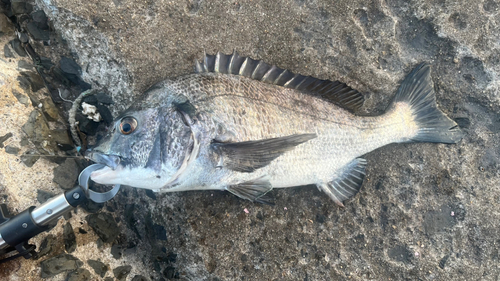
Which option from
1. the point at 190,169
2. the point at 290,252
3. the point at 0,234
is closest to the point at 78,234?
the point at 0,234

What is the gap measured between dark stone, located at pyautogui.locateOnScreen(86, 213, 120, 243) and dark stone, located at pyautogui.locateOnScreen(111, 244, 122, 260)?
2.7 inches

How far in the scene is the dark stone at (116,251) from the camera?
239 cm

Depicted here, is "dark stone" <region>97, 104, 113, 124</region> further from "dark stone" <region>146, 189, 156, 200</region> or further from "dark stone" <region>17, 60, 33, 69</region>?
"dark stone" <region>146, 189, 156, 200</region>

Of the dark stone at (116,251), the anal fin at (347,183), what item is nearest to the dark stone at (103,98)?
the dark stone at (116,251)

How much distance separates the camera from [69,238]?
221 cm

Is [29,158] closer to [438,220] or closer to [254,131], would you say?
[254,131]

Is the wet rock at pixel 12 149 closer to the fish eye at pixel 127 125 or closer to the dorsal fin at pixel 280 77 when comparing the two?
the fish eye at pixel 127 125

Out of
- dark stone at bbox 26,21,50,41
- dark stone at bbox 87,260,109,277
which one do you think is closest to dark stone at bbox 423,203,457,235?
dark stone at bbox 87,260,109,277

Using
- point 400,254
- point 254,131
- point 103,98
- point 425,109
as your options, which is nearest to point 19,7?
point 103,98

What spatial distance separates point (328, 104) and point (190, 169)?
1265mm

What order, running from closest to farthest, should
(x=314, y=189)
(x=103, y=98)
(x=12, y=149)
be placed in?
1. (x=12, y=149)
2. (x=103, y=98)
3. (x=314, y=189)

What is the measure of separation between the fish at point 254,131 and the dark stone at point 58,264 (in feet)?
2.73

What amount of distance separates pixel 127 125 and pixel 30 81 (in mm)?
1107

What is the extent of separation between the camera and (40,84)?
7.72 ft
